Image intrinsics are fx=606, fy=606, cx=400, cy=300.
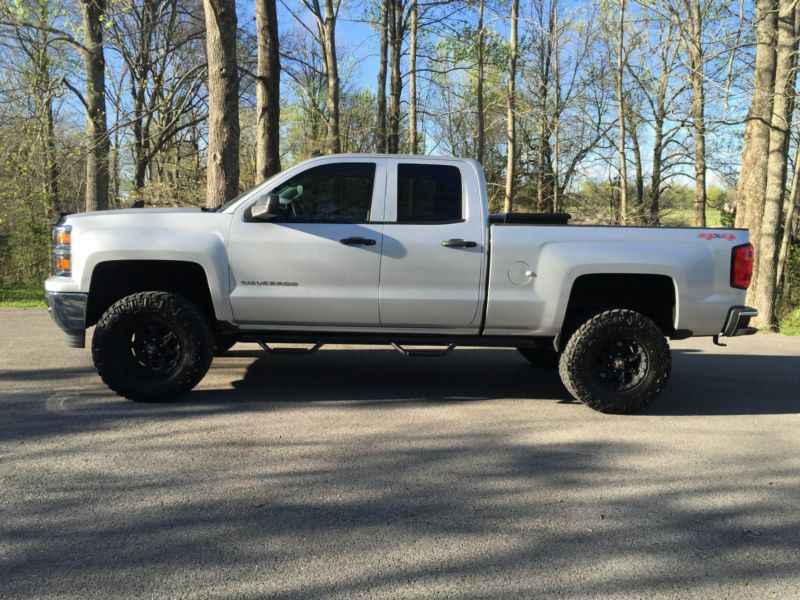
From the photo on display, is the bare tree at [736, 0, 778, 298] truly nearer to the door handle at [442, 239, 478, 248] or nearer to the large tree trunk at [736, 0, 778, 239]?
the large tree trunk at [736, 0, 778, 239]

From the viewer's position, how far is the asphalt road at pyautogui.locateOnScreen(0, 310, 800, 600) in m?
2.62

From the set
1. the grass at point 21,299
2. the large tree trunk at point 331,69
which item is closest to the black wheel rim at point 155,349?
the grass at point 21,299

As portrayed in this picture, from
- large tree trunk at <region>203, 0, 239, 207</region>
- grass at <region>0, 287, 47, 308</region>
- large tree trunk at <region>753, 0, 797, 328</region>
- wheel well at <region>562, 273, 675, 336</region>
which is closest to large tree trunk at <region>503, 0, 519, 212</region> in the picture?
large tree trunk at <region>753, 0, 797, 328</region>

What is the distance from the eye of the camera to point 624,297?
555cm

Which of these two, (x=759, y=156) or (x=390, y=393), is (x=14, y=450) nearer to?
(x=390, y=393)

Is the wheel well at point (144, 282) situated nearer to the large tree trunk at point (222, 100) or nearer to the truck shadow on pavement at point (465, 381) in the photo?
the truck shadow on pavement at point (465, 381)

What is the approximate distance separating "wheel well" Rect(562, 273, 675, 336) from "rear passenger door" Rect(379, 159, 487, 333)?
96cm

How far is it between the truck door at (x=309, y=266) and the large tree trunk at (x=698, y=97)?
27.5 ft

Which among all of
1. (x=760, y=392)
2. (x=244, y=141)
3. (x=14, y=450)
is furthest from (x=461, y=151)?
(x=14, y=450)

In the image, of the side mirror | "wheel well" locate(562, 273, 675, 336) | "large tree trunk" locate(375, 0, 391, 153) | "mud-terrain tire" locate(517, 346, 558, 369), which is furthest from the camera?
"large tree trunk" locate(375, 0, 391, 153)

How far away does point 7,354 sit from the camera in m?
7.14

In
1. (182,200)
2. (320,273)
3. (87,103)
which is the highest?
(87,103)

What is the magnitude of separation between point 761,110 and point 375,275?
11463mm

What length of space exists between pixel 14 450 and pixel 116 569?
1.95 metres
